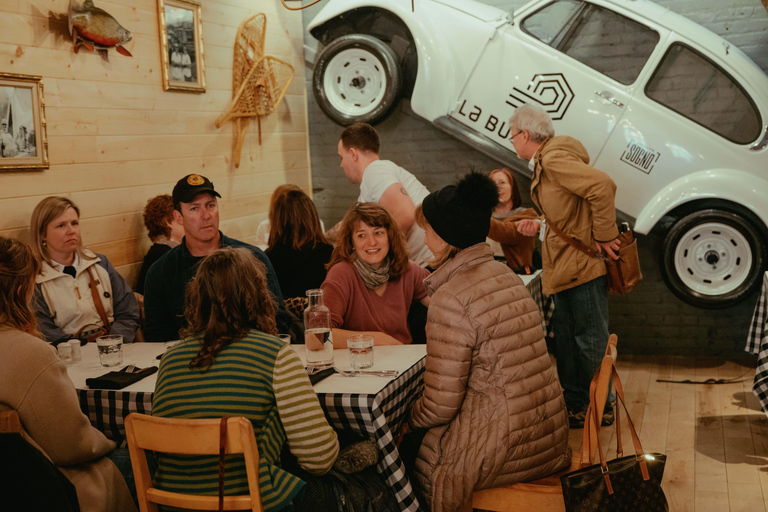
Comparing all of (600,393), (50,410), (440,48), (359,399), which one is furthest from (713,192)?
(50,410)

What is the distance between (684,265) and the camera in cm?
459

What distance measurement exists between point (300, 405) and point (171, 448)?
1.13ft

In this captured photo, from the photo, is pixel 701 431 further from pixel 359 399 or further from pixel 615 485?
pixel 359 399

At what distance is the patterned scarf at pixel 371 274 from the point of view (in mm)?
2936

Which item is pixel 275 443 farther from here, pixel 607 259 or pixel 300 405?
pixel 607 259

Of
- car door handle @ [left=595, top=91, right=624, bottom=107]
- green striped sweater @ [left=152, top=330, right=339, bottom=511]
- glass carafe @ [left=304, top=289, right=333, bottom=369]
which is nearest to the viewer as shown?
green striped sweater @ [left=152, top=330, right=339, bottom=511]

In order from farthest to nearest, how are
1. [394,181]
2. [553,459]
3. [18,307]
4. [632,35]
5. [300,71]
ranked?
[300,71], [632,35], [394,181], [553,459], [18,307]

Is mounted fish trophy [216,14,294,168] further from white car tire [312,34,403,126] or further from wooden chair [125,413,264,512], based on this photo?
wooden chair [125,413,264,512]

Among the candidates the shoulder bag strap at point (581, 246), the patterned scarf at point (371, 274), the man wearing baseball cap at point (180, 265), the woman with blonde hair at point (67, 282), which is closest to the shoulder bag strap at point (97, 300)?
the woman with blonde hair at point (67, 282)

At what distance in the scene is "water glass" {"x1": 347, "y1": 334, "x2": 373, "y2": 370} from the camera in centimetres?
229

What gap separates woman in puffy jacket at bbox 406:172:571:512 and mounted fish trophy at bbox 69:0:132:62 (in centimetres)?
242

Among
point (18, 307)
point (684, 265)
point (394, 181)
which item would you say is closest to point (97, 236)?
point (394, 181)

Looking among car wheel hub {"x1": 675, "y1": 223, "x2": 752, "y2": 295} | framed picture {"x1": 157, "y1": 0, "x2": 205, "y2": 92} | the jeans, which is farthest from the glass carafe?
car wheel hub {"x1": 675, "y1": 223, "x2": 752, "y2": 295}

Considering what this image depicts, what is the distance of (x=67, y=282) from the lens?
132 inches
